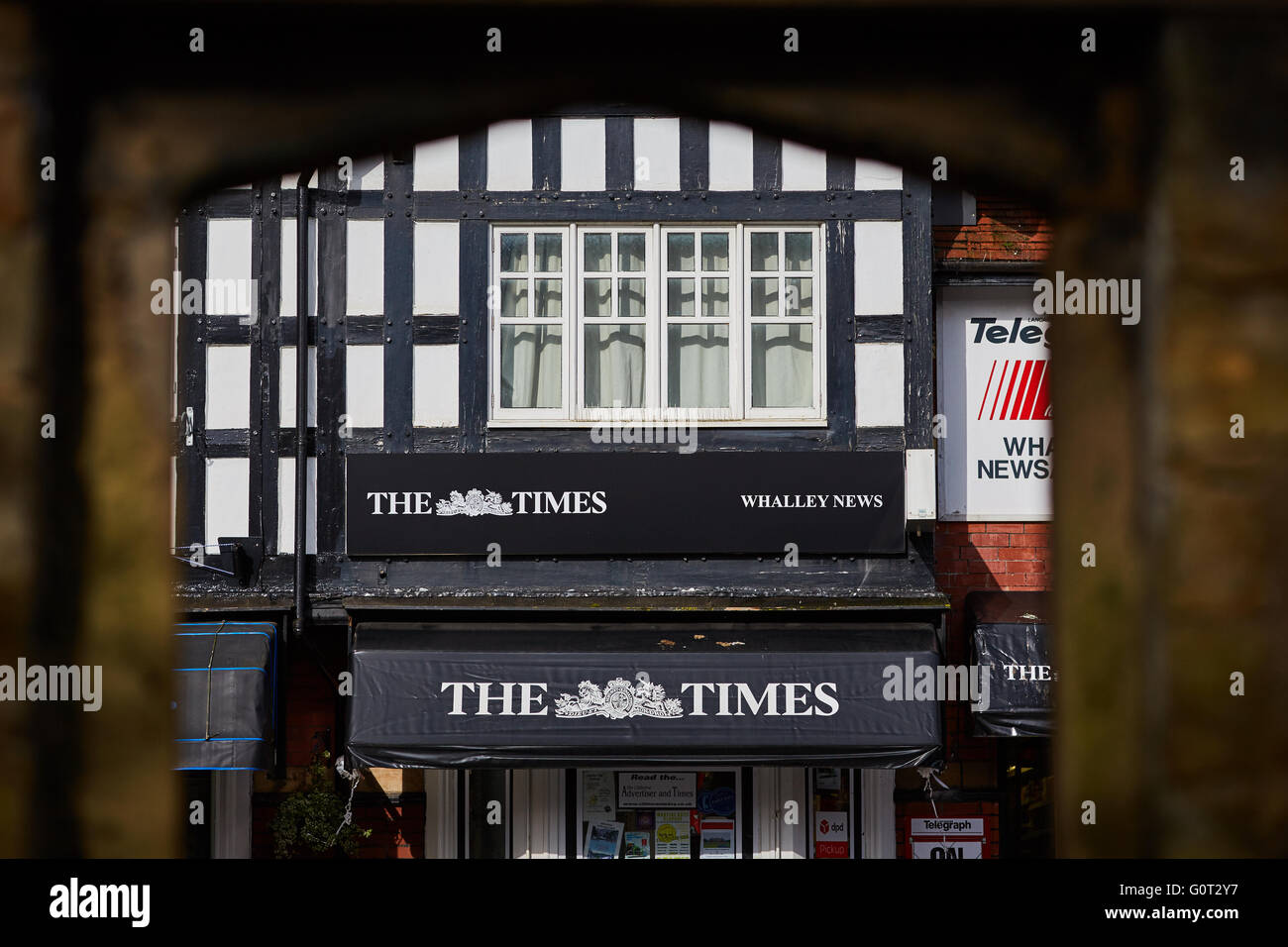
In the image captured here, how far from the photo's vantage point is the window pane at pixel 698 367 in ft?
30.3

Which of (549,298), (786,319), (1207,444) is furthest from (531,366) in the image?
(1207,444)

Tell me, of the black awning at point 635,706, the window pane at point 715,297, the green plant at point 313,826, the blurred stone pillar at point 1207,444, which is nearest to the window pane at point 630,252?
the window pane at point 715,297

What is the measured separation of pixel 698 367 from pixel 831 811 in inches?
127

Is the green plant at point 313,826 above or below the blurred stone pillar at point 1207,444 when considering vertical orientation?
below

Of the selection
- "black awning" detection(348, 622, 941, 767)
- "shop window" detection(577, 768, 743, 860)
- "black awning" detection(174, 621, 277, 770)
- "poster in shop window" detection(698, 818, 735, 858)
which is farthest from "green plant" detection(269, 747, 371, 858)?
"poster in shop window" detection(698, 818, 735, 858)

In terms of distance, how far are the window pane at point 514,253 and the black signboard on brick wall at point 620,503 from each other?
1.28m

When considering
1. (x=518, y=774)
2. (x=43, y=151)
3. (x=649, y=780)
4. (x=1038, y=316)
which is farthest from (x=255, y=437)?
(x=43, y=151)

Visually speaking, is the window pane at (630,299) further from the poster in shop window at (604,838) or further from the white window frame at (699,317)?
the poster in shop window at (604,838)

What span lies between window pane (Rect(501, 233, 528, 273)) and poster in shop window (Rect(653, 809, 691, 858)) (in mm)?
3885

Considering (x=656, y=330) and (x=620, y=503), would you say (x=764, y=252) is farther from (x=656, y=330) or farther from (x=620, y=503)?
(x=620, y=503)

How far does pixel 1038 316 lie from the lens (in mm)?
9594

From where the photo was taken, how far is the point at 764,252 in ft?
30.5

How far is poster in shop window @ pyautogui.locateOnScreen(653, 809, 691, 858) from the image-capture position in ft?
30.9

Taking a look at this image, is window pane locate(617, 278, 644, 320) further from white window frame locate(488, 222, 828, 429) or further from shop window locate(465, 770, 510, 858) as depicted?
shop window locate(465, 770, 510, 858)
